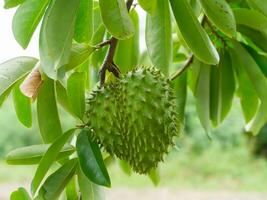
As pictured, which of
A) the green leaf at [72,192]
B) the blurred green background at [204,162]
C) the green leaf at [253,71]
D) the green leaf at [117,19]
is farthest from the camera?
the blurred green background at [204,162]

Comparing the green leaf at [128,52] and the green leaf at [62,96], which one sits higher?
the green leaf at [62,96]

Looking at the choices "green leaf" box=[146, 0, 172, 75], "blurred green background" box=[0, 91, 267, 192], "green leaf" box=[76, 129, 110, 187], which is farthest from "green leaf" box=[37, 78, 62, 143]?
"blurred green background" box=[0, 91, 267, 192]

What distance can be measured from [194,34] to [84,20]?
0.19 metres

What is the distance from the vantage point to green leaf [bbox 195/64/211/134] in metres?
1.27

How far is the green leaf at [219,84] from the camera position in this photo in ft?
4.31

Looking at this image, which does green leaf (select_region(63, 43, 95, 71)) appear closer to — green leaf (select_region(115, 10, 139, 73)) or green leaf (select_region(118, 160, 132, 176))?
green leaf (select_region(115, 10, 139, 73))

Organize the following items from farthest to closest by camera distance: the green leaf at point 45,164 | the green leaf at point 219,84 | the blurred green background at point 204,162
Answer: the blurred green background at point 204,162 < the green leaf at point 219,84 < the green leaf at point 45,164

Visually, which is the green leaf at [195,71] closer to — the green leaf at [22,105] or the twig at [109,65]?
the twig at [109,65]

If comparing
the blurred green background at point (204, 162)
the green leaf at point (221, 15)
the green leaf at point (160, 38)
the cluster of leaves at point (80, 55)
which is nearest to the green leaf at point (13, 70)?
the cluster of leaves at point (80, 55)

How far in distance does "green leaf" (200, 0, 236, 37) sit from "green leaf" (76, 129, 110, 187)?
297 mm

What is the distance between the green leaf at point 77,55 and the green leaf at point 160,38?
0.11 meters

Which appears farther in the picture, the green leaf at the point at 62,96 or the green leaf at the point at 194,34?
the green leaf at the point at 62,96

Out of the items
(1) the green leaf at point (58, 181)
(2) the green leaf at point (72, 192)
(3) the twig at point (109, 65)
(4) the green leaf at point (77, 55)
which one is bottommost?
(2) the green leaf at point (72, 192)

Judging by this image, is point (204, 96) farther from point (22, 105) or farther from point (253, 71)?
point (22, 105)
